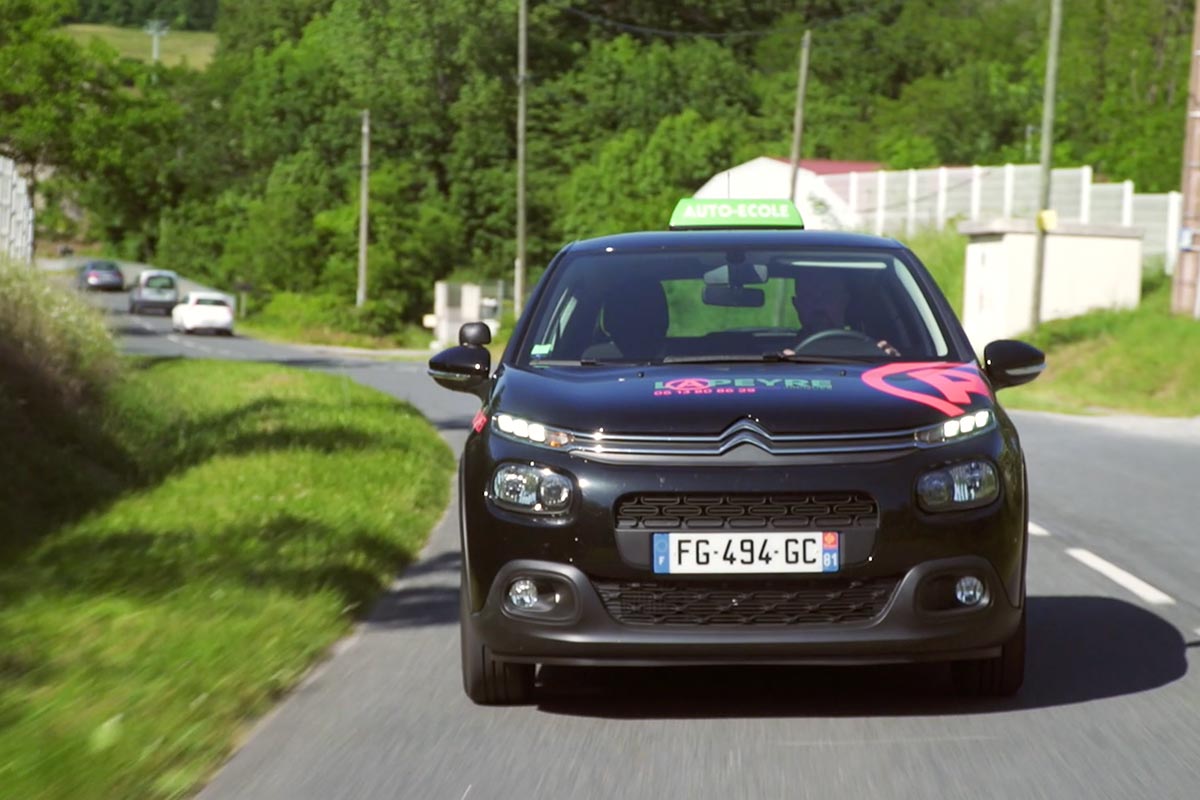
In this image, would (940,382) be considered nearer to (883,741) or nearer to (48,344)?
(883,741)

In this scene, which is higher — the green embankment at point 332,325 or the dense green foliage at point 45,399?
the dense green foliage at point 45,399

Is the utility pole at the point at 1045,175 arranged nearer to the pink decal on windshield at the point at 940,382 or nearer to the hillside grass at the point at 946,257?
the hillside grass at the point at 946,257

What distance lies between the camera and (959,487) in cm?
604

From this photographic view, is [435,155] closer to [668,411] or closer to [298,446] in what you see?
[298,446]

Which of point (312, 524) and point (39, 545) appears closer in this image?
point (312, 524)

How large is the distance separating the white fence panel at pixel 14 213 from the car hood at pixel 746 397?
19.8m

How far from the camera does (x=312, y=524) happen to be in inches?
441

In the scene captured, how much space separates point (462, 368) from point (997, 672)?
2.15 m

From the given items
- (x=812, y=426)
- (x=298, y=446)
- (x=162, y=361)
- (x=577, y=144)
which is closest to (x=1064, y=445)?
(x=298, y=446)

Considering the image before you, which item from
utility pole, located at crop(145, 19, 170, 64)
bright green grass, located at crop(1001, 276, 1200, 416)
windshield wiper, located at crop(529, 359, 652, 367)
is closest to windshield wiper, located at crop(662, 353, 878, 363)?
windshield wiper, located at crop(529, 359, 652, 367)

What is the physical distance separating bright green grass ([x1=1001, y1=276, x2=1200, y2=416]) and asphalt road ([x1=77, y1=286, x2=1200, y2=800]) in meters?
19.3

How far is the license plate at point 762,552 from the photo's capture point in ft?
19.5

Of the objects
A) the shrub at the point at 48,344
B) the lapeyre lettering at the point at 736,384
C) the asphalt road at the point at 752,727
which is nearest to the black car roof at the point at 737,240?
the lapeyre lettering at the point at 736,384

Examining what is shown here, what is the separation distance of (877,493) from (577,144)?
8857 cm
